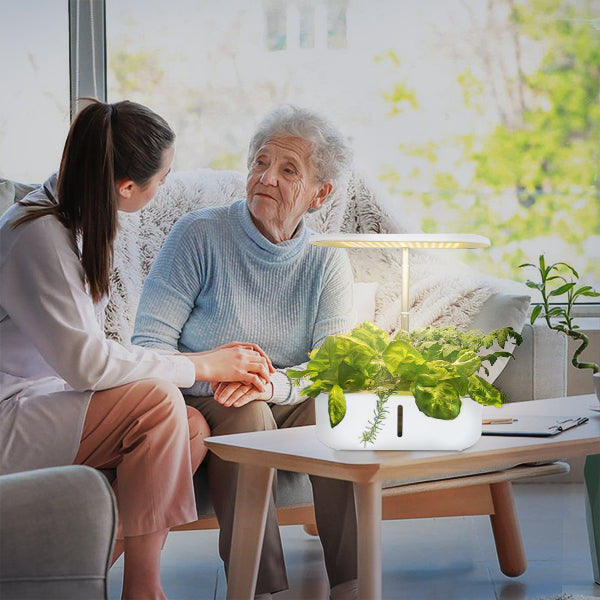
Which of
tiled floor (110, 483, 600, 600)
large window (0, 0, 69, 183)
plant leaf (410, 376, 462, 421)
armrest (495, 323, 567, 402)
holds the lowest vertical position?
tiled floor (110, 483, 600, 600)

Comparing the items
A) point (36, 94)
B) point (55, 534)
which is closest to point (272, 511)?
point (55, 534)

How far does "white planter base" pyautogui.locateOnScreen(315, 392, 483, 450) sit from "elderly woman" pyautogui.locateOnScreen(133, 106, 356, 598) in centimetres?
50

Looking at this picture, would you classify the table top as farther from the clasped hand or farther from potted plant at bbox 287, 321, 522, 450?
the clasped hand

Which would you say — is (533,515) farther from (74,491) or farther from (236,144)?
(74,491)

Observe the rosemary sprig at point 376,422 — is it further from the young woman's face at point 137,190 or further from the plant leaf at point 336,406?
the young woman's face at point 137,190

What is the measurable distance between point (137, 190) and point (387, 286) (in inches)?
35.6

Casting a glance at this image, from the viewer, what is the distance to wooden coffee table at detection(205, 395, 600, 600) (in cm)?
129

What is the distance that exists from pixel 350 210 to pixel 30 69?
1471 mm

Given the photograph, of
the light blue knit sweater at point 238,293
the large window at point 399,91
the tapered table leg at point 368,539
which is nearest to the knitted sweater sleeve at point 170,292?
the light blue knit sweater at point 238,293

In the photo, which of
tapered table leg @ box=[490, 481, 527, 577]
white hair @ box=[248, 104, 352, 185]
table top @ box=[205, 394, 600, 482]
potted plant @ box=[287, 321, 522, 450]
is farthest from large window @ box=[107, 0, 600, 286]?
potted plant @ box=[287, 321, 522, 450]

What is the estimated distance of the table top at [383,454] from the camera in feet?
4.19

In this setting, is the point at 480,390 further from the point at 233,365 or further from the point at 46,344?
the point at 46,344

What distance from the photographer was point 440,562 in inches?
85.4

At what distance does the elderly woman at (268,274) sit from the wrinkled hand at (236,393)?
0.09 feet
